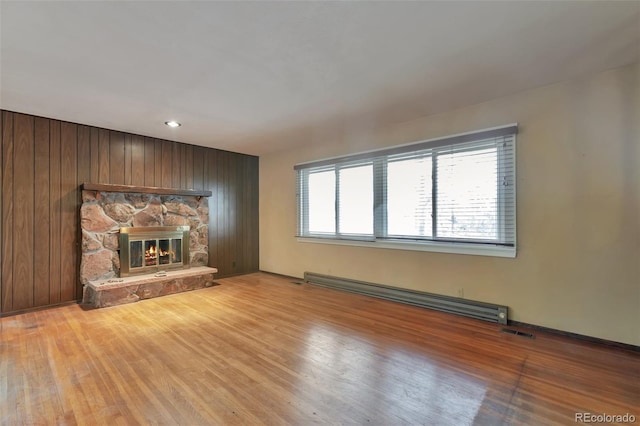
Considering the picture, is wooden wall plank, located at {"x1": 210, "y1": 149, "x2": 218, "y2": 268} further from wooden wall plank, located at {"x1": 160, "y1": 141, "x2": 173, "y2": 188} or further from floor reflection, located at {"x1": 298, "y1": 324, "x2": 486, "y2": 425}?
floor reflection, located at {"x1": 298, "y1": 324, "x2": 486, "y2": 425}

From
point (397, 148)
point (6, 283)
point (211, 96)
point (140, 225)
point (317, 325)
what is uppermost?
point (211, 96)

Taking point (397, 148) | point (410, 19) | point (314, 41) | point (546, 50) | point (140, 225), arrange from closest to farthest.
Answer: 1. point (410, 19)
2. point (314, 41)
3. point (546, 50)
4. point (397, 148)
5. point (140, 225)

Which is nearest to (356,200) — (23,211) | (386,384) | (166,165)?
(386,384)

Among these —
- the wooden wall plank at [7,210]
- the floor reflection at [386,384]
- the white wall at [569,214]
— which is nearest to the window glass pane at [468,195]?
the white wall at [569,214]

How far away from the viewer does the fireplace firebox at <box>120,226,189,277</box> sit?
4.36 m

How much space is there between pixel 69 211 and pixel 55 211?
147mm

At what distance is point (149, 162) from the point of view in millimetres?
4734

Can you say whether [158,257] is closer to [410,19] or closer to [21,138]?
[21,138]

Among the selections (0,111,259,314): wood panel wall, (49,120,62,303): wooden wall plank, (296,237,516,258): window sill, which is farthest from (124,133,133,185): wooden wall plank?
(296,237,516,258): window sill

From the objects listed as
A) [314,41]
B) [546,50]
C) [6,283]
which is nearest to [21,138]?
[6,283]

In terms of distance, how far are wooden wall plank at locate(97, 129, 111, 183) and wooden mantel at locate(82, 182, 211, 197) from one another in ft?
0.50

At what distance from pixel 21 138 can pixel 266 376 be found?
4233mm

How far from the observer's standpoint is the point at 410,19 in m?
1.93

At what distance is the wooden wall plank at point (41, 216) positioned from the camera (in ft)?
12.2
